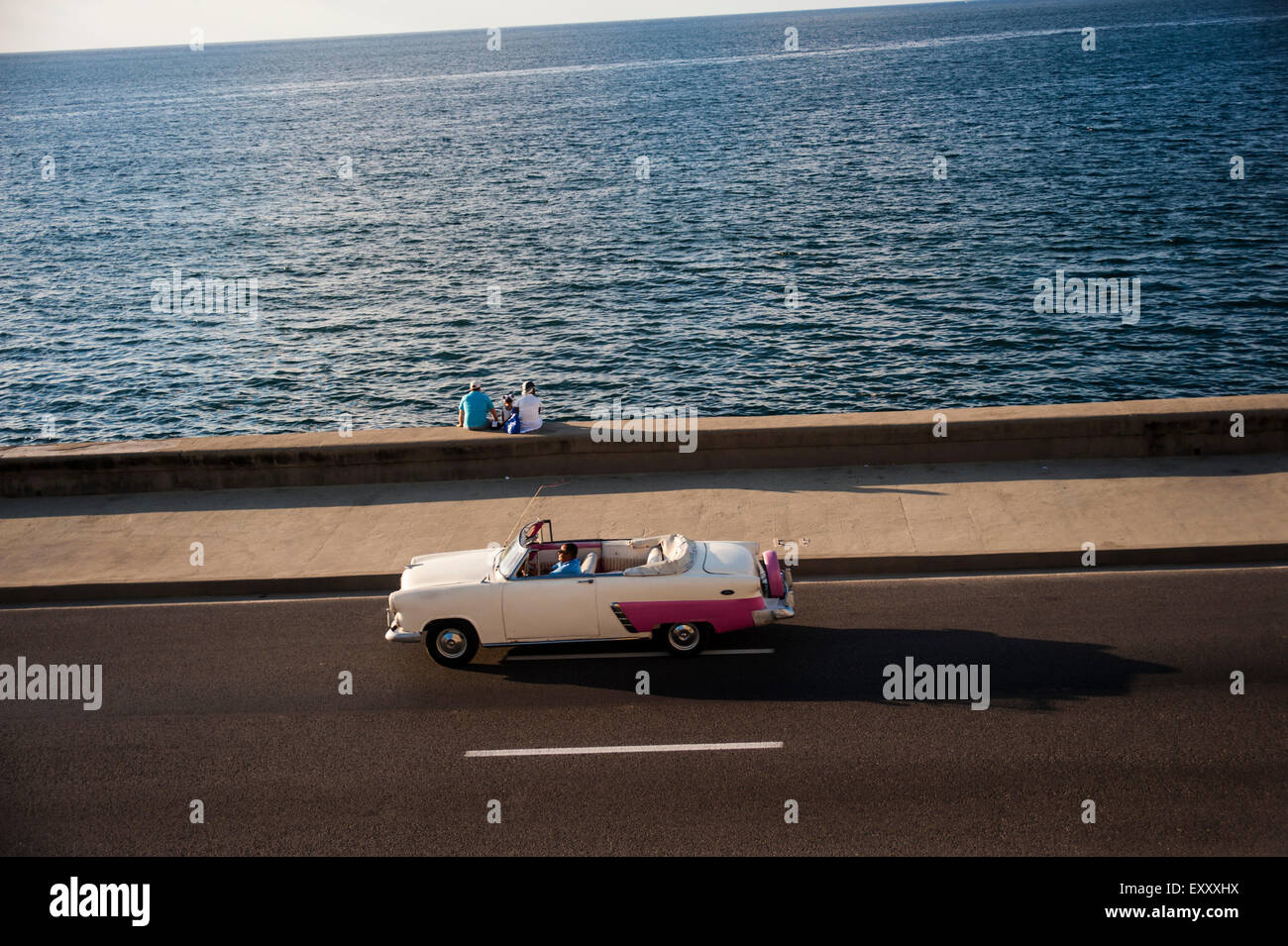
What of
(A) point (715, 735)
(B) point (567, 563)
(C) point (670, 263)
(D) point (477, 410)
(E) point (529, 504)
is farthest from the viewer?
(C) point (670, 263)

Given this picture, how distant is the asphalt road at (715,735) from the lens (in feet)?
28.5

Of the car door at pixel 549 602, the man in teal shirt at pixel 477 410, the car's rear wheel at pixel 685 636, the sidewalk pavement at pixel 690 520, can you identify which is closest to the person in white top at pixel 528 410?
the man in teal shirt at pixel 477 410

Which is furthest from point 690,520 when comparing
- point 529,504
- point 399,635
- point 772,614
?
point 399,635

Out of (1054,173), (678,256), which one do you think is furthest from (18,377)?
(1054,173)

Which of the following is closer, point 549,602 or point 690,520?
point 549,602

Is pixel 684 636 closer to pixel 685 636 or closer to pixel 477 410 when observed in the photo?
pixel 685 636

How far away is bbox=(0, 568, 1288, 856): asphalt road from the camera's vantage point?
342 inches

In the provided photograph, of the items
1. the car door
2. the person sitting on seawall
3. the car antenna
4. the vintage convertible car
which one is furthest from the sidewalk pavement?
the car door

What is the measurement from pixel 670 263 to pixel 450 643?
33.5 m

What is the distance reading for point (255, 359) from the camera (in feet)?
114

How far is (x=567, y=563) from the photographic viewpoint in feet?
38.6

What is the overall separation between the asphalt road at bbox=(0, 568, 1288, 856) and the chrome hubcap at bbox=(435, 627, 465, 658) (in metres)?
0.23
